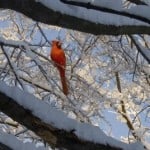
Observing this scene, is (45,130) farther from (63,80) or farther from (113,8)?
(63,80)

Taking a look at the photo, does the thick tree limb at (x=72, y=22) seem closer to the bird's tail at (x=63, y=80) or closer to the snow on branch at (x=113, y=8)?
the snow on branch at (x=113, y=8)

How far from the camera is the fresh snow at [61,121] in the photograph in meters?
2.05

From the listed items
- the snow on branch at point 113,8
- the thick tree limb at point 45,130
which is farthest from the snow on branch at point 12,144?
the snow on branch at point 113,8

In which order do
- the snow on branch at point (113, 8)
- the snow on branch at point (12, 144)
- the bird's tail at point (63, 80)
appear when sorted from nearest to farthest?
1. the snow on branch at point (12, 144)
2. the snow on branch at point (113, 8)
3. the bird's tail at point (63, 80)

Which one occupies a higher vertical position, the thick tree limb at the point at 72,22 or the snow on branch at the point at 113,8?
the snow on branch at the point at 113,8

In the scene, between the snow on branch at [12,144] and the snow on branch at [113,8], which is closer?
the snow on branch at [12,144]

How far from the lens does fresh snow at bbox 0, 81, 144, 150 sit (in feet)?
6.72

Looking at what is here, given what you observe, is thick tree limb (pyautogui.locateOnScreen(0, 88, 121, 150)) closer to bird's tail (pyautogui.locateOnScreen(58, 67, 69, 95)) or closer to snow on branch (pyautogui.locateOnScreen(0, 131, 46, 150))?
snow on branch (pyautogui.locateOnScreen(0, 131, 46, 150))

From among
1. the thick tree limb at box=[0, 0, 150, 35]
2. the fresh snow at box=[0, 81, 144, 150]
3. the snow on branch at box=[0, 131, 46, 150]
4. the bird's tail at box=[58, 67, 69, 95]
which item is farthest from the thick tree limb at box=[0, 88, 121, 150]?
the bird's tail at box=[58, 67, 69, 95]

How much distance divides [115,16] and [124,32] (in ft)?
0.29

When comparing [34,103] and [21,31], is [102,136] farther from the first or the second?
[21,31]

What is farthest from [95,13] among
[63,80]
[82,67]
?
[82,67]

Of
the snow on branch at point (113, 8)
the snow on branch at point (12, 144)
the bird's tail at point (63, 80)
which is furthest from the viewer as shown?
the bird's tail at point (63, 80)

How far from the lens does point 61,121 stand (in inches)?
82.0
